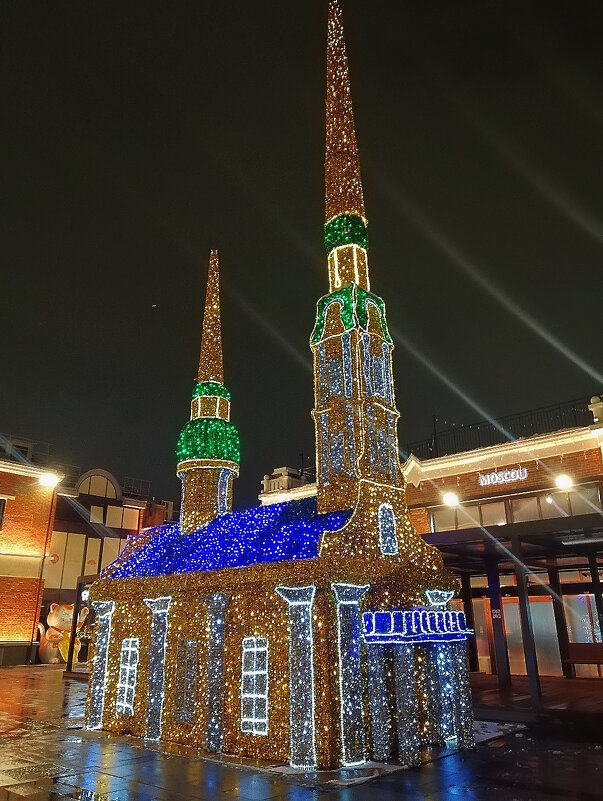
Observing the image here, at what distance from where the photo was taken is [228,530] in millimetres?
11078

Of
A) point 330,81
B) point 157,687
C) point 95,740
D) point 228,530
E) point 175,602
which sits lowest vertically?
point 95,740

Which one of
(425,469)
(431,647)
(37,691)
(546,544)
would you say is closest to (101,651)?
(431,647)

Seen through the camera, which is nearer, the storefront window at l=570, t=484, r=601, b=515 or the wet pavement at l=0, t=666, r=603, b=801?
→ the wet pavement at l=0, t=666, r=603, b=801

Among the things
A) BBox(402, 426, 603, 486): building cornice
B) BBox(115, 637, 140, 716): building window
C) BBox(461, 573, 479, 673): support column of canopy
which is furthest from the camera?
BBox(461, 573, 479, 673): support column of canopy

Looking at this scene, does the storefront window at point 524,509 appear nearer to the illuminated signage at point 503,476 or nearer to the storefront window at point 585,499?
the illuminated signage at point 503,476

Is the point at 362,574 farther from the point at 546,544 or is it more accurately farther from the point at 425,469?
the point at 425,469

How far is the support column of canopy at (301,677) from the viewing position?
8.22m

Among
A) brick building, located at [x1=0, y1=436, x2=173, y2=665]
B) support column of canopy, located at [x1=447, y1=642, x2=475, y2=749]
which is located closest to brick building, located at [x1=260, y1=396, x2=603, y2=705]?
support column of canopy, located at [x1=447, y1=642, x2=475, y2=749]

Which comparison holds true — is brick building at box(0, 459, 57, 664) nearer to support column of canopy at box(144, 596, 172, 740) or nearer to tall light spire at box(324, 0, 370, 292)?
support column of canopy at box(144, 596, 172, 740)

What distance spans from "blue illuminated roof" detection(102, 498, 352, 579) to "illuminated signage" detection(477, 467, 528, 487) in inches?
486

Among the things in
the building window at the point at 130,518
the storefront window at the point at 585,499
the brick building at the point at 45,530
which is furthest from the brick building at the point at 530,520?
the building window at the point at 130,518

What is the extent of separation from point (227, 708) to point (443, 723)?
3.40m

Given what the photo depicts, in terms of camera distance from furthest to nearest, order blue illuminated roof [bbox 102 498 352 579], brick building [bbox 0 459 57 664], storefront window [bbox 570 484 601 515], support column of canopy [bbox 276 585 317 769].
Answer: brick building [bbox 0 459 57 664]
storefront window [bbox 570 484 601 515]
blue illuminated roof [bbox 102 498 352 579]
support column of canopy [bbox 276 585 317 769]

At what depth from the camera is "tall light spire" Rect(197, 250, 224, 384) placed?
13.7 m
